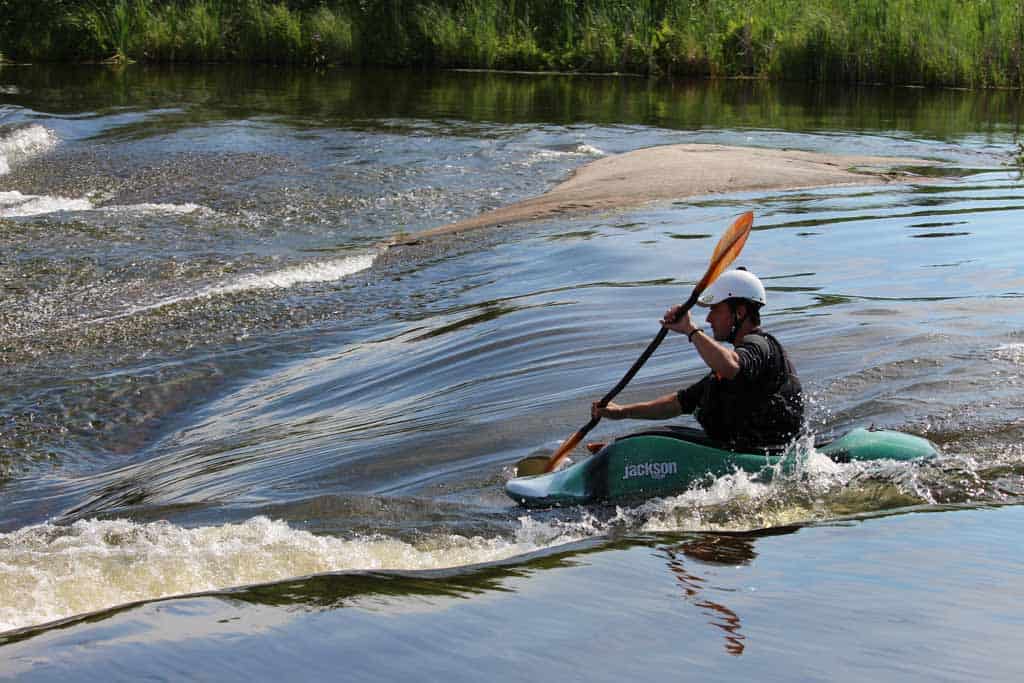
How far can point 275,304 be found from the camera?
11.9 m

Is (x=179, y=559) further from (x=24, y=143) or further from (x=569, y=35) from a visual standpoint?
(x=569, y=35)

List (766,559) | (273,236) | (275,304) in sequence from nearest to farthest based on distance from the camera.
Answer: (766,559), (275,304), (273,236)

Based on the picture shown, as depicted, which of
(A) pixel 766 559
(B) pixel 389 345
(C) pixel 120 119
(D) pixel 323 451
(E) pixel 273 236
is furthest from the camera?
(C) pixel 120 119

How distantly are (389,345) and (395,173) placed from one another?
30.6ft

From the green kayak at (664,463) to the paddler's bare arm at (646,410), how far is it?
114 mm

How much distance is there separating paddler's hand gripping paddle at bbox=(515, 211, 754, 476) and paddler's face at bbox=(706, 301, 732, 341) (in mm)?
117

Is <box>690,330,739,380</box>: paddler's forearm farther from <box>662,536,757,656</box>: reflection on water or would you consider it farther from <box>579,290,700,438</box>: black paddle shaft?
<box>662,536,757,656</box>: reflection on water

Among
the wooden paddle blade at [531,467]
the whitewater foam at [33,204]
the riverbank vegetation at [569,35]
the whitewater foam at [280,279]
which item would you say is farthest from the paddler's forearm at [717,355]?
the riverbank vegetation at [569,35]

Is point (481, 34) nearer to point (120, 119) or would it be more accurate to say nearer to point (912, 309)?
point (120, 119)

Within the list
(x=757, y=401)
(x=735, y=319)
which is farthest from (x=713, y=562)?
(x=735, y=319)

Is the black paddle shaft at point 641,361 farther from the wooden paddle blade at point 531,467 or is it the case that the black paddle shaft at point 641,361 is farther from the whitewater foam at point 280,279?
the whitewater foam at point 280,279

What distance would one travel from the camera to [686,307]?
19.1 ft

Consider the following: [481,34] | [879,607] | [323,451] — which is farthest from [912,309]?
[481,34]

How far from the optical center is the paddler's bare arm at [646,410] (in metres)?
6.55
